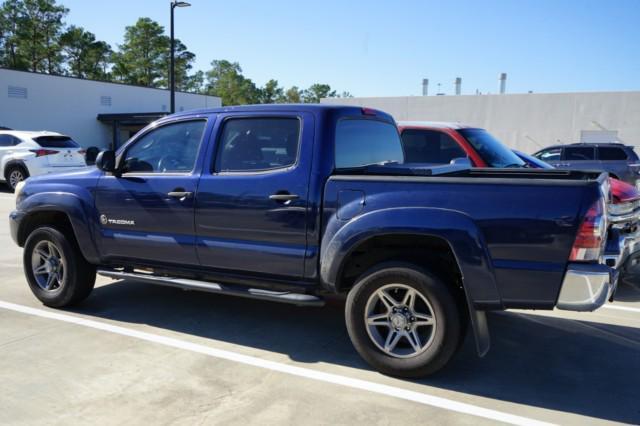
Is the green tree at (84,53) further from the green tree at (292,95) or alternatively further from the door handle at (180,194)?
the door handle at (180,194)

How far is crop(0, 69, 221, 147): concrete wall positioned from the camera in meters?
27.5

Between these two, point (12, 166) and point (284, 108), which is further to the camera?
point (12, 166)

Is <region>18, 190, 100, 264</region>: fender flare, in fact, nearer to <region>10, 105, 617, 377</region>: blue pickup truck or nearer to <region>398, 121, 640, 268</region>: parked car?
<region>10, 105, 617, 377</region>: blue pickup truck

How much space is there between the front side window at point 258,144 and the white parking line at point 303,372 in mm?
A: 1492

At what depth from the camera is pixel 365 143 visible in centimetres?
485

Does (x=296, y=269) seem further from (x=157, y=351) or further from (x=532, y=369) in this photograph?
(x=532, y=369)

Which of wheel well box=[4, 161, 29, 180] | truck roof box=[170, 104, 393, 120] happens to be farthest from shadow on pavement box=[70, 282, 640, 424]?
wheel well box=[4, 161, 29, 180]

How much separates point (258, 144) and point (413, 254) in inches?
61.9

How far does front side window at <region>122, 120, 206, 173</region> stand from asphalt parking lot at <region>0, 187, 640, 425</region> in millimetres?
1441

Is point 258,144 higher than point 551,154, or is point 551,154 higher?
point 551,154

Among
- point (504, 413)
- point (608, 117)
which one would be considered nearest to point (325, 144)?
point (504, 413)

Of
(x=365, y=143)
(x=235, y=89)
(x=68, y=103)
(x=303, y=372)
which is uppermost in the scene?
(x=235, y=89)

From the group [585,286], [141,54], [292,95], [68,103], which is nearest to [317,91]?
[292,95]

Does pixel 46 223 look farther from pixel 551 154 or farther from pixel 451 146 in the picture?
pixel 551 154
